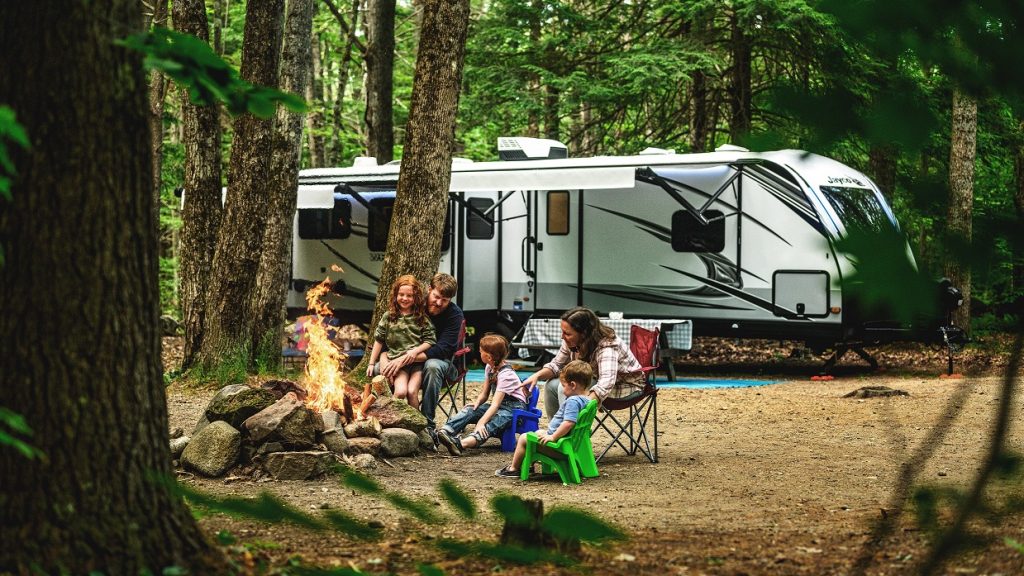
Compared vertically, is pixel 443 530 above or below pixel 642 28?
below

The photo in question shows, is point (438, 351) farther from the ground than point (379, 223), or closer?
closer

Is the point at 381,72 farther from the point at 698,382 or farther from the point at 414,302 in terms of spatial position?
the point at 414,302

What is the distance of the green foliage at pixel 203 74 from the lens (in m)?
2.66

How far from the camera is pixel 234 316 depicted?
1083 centimetres

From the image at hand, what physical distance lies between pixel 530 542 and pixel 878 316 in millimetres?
584

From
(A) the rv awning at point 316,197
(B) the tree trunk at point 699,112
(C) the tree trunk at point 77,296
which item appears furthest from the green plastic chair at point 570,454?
(B) the tree trunk at point 699,112

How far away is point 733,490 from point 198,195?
705cm

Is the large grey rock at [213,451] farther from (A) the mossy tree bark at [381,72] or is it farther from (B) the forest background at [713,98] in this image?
(A) the mossy tree bark at [381,72]

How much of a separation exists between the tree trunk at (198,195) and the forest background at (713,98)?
8.76ft

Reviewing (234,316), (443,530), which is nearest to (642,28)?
(234,316)

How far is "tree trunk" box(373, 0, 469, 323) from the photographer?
1014 cm

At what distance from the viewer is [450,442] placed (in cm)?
745

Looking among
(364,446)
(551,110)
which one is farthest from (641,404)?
(551,110)

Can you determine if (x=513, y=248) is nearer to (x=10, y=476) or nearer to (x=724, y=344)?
(x=724, y=344)
